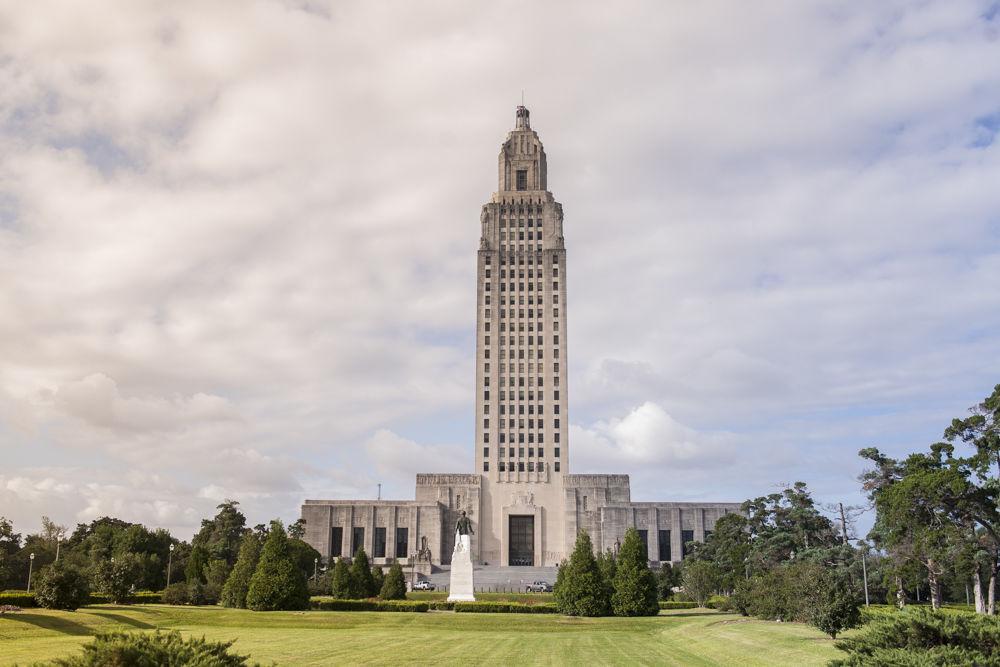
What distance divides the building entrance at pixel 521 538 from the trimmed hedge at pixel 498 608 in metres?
50.7

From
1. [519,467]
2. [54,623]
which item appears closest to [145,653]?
[54,623]

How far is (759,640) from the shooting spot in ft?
95.4

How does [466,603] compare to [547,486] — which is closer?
[466,603]

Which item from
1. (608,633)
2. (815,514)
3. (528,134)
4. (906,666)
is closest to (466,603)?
(608,633)

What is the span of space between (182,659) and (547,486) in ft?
293

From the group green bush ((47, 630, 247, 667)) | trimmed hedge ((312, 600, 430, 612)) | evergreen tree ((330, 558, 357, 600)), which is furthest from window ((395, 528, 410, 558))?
green bush ((47, 630, 247, 667))

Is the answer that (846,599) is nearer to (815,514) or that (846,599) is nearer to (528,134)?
(815,514)

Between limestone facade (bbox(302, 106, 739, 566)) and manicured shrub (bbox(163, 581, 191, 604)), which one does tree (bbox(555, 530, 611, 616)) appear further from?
limestone facade (bbox(302, 106, 739, 566))

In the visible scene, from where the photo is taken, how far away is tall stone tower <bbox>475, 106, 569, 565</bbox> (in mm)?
97500

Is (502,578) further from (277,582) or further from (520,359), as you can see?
(277,582)

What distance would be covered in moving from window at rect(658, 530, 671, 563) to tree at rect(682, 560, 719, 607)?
33660mm

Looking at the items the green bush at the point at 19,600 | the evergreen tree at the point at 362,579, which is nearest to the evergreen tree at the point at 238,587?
the evergreen tree at the point at 362,579

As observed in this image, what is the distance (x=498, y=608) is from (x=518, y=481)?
5304cm

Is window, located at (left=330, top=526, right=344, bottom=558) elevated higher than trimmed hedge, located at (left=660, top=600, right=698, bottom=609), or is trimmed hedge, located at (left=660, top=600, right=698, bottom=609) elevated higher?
window, located at (left=330, top=526, right=344, bottom=558)
